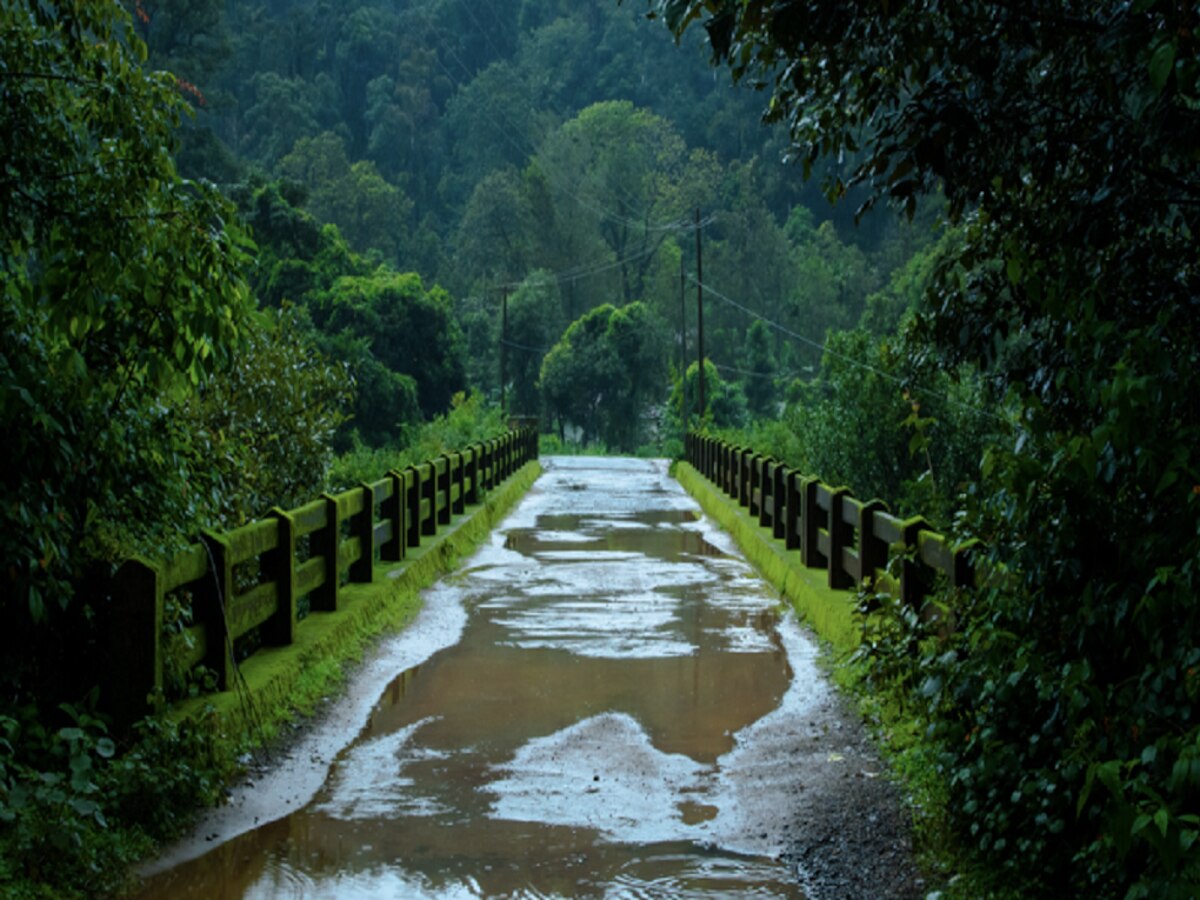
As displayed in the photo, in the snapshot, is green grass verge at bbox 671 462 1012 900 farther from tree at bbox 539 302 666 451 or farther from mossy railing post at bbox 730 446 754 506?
tree at bbox 539 302 666 451

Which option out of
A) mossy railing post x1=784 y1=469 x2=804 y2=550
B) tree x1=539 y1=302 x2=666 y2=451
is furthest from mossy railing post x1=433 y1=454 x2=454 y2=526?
tree x1=539 y1=302 x2=666 y2=451

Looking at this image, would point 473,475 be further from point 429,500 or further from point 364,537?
point 364,537

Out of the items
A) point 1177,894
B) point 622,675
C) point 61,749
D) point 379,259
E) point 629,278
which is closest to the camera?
point 1177,894

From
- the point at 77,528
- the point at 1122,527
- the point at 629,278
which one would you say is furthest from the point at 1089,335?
the point at 629,278

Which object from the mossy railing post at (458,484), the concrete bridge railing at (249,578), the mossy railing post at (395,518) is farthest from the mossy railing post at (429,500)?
the mossy railing post at (395,518)

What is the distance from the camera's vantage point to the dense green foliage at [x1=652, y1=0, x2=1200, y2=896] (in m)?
4.46

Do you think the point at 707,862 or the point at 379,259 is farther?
the point at 379,259

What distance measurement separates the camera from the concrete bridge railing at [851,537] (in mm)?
7558

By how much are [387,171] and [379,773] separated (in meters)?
105

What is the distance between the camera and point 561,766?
7.25m

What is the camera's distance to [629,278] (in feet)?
314

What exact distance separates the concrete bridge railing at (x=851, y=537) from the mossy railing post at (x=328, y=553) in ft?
12.4

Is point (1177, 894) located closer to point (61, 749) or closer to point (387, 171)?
point (61, 749)

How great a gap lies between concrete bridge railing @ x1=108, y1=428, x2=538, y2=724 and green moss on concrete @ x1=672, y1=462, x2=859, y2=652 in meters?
3.57
